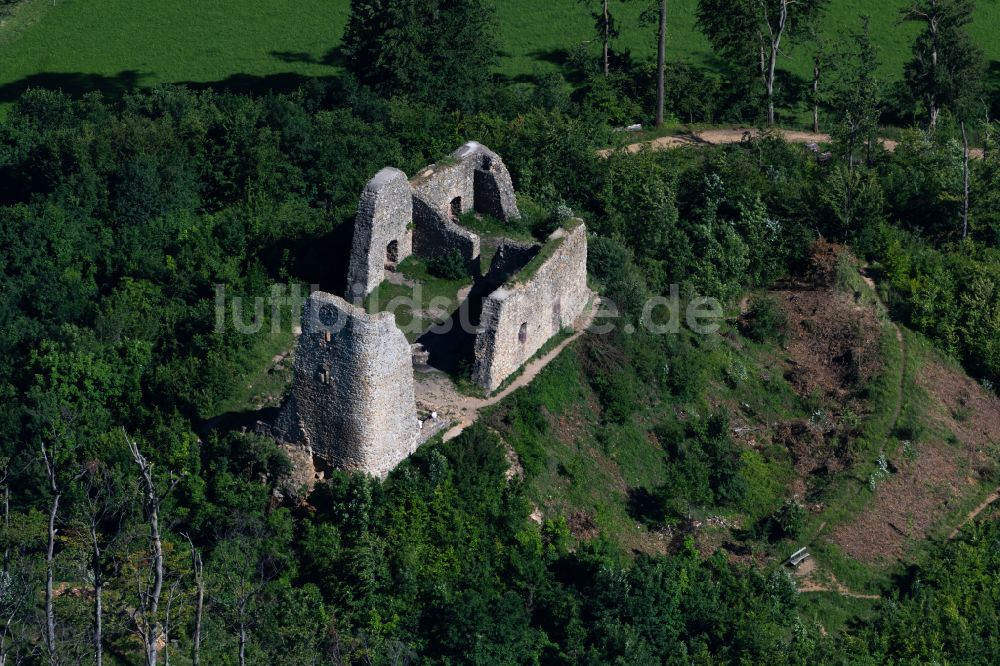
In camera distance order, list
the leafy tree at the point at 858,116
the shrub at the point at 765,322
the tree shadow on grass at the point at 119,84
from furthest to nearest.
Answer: the tree shadow on grass at the point at 119,84 → the leafy tree at the point at 858,116 → the shrub at the point at 765,322

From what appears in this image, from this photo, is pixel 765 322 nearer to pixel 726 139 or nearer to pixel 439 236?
pixel 439 236

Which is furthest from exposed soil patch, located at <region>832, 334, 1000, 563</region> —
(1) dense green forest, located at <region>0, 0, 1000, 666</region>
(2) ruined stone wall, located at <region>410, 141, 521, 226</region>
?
(2) ruined stone wall, located at <region>410, 141, 521, 226</region>

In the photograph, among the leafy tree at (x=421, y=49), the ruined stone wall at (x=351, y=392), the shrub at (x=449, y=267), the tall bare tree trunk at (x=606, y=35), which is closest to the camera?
the ruined stone wall at (x=351, y=392)

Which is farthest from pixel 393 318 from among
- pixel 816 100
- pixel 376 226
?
pixel 816 100

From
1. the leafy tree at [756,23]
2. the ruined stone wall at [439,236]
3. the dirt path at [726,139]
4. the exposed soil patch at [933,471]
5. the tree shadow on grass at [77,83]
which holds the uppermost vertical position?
the leafy tree at [756,23]

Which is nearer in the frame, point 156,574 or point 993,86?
point 156,574

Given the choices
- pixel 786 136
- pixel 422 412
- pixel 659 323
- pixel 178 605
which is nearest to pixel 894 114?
pixel 786 136

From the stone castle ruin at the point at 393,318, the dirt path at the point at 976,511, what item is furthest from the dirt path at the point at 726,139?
the dirt path at the point at 976,511

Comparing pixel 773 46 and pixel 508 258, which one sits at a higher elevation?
pixel 773 46

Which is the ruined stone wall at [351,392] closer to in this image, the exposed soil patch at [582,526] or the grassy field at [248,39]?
the exposed soil patch at [582,526]
